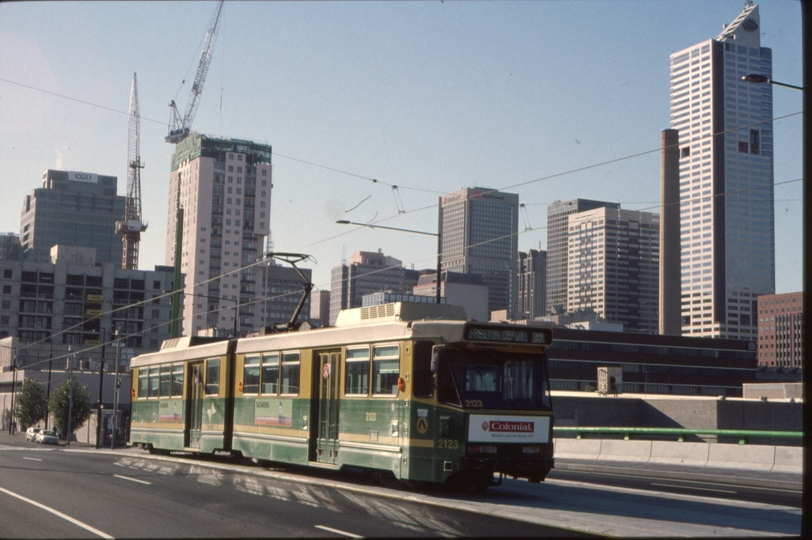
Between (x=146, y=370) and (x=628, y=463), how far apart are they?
56.6ft

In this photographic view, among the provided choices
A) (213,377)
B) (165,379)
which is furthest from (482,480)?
(165,379)

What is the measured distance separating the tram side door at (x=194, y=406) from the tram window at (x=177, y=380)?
2.37ft

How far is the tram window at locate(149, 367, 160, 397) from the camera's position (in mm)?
33591

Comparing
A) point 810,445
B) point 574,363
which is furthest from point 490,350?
point 574,363

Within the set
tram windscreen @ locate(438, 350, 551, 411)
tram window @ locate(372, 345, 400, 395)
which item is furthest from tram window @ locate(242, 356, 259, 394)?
tram windscreen @ locate(438, 350, 551, 411)

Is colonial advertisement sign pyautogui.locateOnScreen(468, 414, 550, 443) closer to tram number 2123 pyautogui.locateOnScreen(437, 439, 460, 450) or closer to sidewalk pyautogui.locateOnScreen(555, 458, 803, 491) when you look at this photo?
tram number 2123 pyautogui.locateOnScreen(437, 439, 460, 450)

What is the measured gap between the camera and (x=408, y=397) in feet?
62.2

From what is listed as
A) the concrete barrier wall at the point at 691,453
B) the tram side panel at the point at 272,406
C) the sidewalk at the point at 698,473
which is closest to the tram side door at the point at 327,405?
the tram side panel at the point at 272,406

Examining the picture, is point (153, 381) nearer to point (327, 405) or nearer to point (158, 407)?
point (158, 407)

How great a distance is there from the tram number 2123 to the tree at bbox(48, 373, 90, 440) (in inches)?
3132

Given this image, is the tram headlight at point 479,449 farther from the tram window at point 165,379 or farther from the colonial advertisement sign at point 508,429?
the tram window at point 165,379

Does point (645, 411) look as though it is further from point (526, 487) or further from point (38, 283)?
point (38, 283)

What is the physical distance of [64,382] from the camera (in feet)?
309

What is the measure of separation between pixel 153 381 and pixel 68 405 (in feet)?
204
